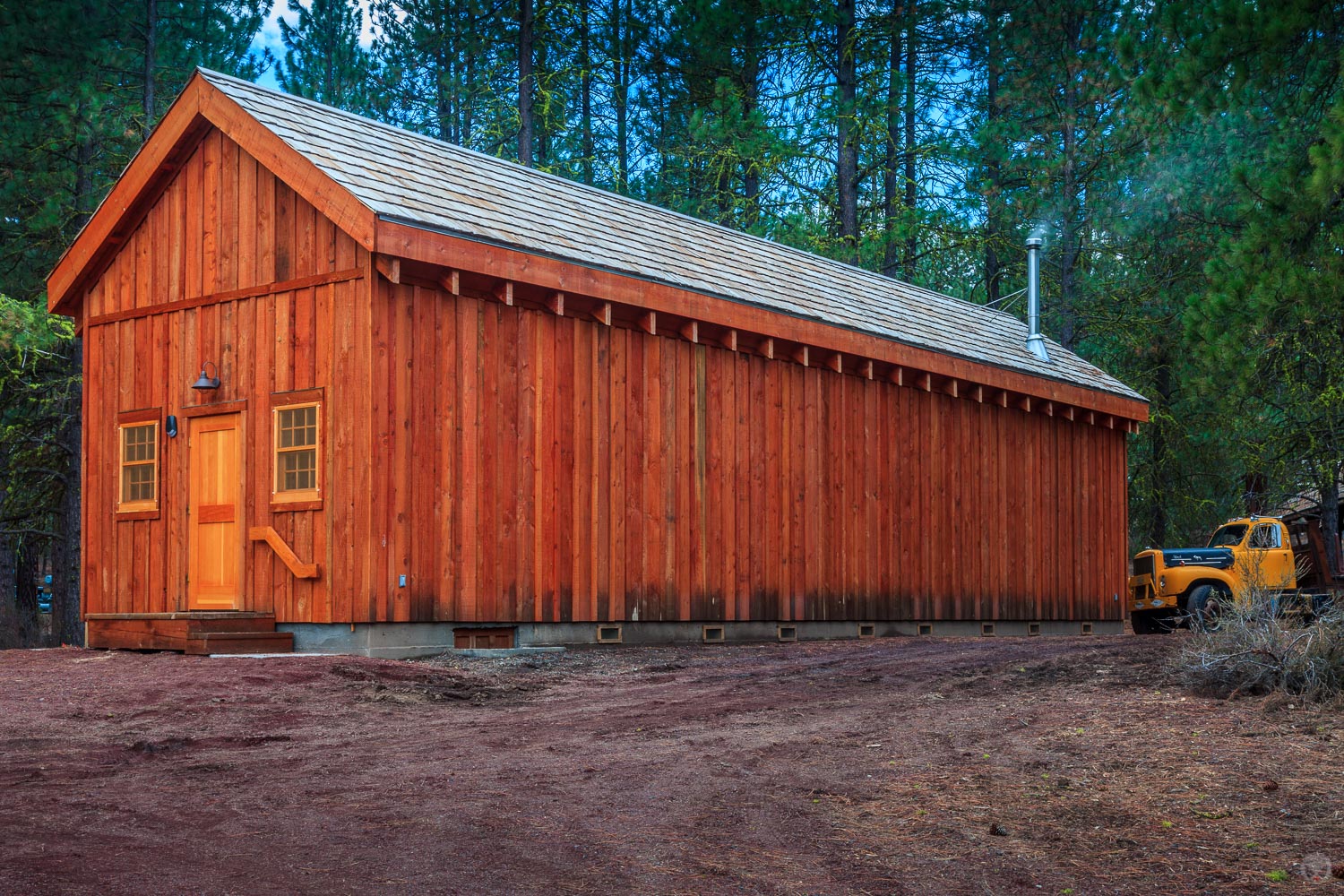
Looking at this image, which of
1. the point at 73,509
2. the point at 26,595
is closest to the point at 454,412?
the point at 73,509

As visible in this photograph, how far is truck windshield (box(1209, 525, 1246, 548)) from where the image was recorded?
2058 centimetres

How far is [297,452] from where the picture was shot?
12.5 metres

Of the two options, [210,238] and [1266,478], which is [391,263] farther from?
[1266,478]

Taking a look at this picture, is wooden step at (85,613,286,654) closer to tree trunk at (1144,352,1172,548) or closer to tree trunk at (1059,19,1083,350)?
tree trunk at (1059,19,1083,350)

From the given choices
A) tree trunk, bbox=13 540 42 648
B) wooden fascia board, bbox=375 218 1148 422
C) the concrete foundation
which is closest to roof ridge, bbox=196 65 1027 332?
wooden fascia board, bbox=375 218 1148 422

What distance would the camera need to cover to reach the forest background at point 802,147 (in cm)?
2205

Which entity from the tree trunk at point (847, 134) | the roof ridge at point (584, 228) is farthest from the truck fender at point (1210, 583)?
the tree trunk at point (847, 134)

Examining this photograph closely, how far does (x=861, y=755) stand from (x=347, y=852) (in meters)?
3.17

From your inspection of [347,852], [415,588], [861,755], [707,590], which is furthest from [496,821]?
[707,590]

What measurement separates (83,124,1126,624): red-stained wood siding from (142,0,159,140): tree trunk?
26.3ft

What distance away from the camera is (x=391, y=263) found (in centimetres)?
1184

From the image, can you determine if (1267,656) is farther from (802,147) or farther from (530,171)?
(802,147)

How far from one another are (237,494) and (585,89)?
20.3m

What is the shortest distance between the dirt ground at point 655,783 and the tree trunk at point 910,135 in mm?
18626
